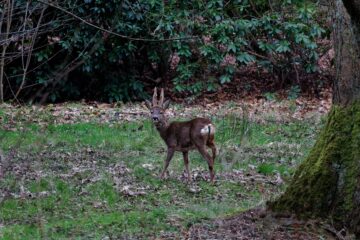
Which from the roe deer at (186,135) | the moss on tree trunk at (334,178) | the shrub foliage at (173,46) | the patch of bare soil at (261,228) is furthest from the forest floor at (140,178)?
the shrub foliage at (173,46)

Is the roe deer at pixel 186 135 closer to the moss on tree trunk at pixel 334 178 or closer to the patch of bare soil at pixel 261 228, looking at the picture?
the patch of bare soil at pixel 261 228

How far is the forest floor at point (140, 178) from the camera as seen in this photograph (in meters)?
7.56

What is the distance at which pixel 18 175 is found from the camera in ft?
33.7

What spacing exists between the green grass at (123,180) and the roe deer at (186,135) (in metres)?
0.32

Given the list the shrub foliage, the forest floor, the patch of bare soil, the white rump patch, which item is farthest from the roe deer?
the shrub foliage

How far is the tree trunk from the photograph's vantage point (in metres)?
7.14

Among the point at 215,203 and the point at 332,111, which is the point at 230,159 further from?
the point at 332,111

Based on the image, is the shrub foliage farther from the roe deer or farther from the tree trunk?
the tree trunk

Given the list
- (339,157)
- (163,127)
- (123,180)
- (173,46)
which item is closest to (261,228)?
(339,157)

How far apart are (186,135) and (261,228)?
10.6ft

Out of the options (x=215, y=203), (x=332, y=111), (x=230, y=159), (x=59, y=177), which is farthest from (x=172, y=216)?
(x=230, y=159)

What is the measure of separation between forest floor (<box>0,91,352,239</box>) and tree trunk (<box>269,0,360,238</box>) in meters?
0.17

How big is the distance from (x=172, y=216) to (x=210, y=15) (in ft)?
40.9

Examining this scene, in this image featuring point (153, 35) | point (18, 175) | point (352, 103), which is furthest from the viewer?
point (153, 35)
